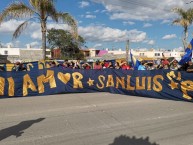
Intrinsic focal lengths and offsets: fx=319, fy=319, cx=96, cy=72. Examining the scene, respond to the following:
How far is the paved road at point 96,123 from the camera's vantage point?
253 inches

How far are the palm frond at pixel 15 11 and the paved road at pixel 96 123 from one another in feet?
24.8

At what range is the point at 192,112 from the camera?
9.45 m

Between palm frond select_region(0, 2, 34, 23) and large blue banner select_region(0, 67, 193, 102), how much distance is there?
5.08 meters

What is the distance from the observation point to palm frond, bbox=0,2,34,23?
57.6ft

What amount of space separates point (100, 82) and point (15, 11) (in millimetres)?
6633

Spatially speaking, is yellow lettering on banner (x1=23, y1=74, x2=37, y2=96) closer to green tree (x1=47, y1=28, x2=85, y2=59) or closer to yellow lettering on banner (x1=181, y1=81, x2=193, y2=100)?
yellow lettering on banner (x1=181, y1=81, x2=193, y2=100)


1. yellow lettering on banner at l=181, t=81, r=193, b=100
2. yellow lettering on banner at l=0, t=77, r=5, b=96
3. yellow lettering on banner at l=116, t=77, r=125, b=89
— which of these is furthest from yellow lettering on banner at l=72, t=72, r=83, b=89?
yellow lettering on banner at l=181, t=81, r=193, b=100

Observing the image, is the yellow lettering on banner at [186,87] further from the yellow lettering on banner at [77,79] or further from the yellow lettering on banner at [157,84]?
the yellow lettering on banner at [77,79]

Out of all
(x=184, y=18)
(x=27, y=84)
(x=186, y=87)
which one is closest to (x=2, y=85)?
(x=27, y=84)

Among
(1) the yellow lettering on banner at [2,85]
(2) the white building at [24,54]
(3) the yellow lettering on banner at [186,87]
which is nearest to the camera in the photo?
(3) the yellow lettering on banner at [186,87]

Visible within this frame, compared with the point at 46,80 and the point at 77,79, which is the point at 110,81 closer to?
the point at 77,79

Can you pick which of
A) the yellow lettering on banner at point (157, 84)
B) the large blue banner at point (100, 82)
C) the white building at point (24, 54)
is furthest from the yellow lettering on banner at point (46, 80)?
the white building at point (24, 54)

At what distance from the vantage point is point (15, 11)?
17.6 m

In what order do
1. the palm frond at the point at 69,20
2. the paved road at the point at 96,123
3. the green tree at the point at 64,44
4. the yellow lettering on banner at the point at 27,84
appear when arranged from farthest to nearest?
the green tree at the point at 64,44
the palm frond at the point at 69,20
the yellow lettering on banner at the point at 27,84
the paved road at the point at 96,123
